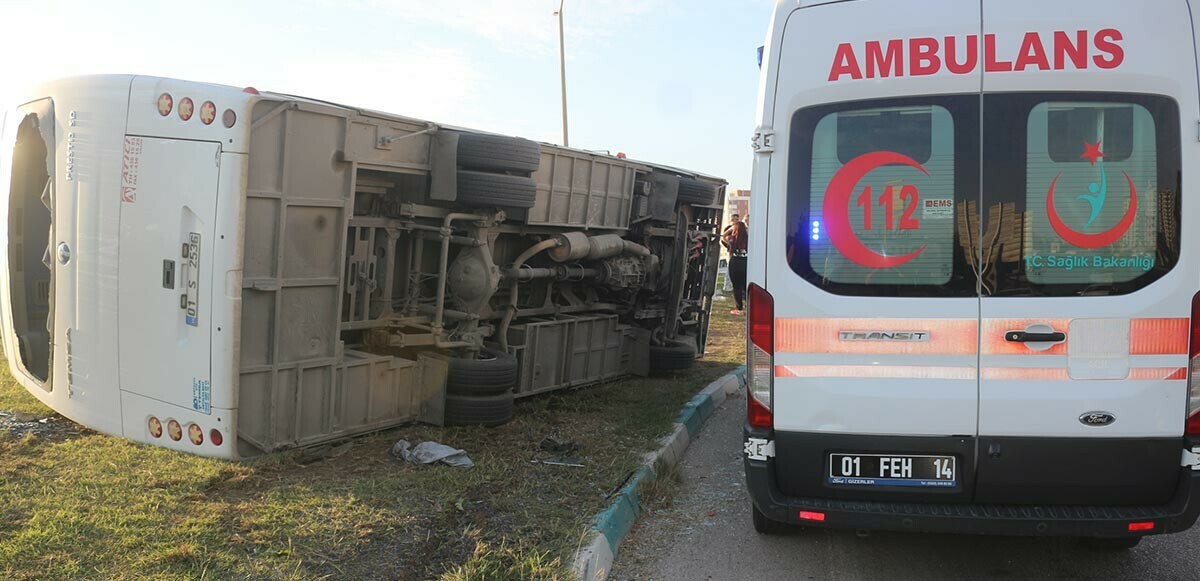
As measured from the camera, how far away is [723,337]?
14062 millimetres

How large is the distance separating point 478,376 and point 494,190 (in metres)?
→ 1.36

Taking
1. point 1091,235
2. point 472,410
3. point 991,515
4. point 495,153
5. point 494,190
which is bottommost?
point 472,410

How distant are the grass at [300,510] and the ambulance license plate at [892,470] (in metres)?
1.31

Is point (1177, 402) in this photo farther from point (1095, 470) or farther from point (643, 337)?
point (643, 337)

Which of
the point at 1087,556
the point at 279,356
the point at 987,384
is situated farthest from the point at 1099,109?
the point at 279,356

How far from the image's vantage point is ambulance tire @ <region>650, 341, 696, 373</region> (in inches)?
384

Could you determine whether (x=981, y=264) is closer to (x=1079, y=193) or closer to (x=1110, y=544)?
(x=1079, y=193)

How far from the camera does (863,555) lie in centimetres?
479

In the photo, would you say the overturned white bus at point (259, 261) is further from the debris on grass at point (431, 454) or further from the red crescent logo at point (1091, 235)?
the red crescent logo at point (1091, 235)

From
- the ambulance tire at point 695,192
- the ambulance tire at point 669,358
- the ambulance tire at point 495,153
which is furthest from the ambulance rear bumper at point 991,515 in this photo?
the ambulance tire at point 695,192

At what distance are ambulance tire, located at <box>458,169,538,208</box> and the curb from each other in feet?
6.79

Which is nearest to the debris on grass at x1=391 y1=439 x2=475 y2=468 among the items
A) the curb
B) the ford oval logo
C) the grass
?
the grass

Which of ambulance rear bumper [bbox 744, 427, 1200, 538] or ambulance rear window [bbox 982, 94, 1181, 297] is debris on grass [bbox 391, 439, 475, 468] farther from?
ambulance rear window [bbox 982, 94, 1181, 297]

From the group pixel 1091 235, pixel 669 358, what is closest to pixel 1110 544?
pixel 1091 235
